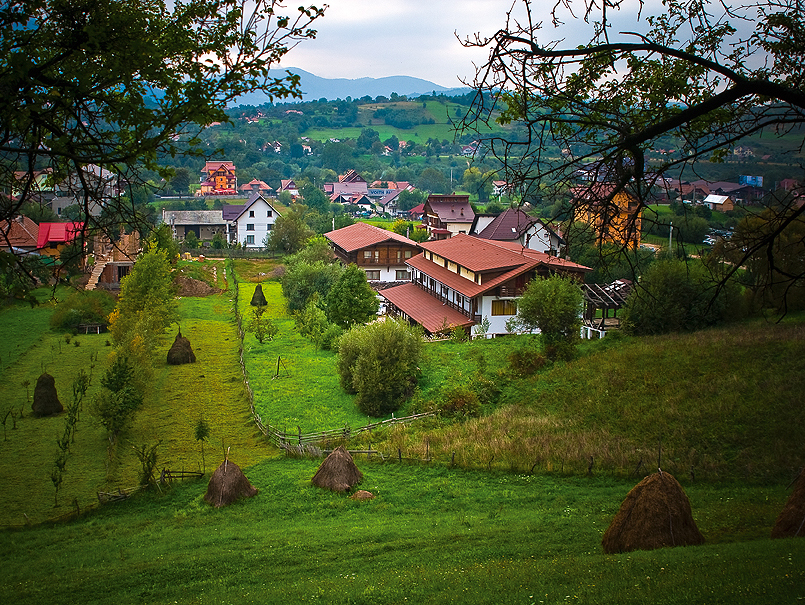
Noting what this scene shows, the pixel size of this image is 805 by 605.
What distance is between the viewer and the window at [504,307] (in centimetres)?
3762

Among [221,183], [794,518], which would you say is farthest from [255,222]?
[794,518]

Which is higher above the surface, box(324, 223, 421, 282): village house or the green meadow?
box(324, 223, 421, 282): village house

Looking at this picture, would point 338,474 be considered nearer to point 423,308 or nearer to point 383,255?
point 423,308

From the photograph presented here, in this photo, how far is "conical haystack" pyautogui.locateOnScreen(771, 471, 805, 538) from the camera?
35.0ft

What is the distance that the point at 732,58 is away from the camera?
7477 mm

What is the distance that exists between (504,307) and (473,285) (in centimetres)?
233

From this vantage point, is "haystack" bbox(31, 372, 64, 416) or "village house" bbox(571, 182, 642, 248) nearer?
"village house" bbox(571, 182, 642, 248)

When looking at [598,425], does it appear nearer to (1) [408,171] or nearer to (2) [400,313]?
(2) [400,313]

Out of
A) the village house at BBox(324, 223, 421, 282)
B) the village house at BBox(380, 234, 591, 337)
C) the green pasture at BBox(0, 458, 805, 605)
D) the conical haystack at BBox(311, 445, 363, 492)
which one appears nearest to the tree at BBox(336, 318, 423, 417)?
the green pasture at BBox(0, 458, 805, 605)

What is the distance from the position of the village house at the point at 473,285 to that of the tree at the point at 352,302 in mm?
3630

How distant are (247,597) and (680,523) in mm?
7445

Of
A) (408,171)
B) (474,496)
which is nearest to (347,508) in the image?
(474,496)

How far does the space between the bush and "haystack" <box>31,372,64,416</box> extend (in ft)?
49.8

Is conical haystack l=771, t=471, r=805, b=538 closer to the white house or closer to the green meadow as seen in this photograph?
the green meadow
